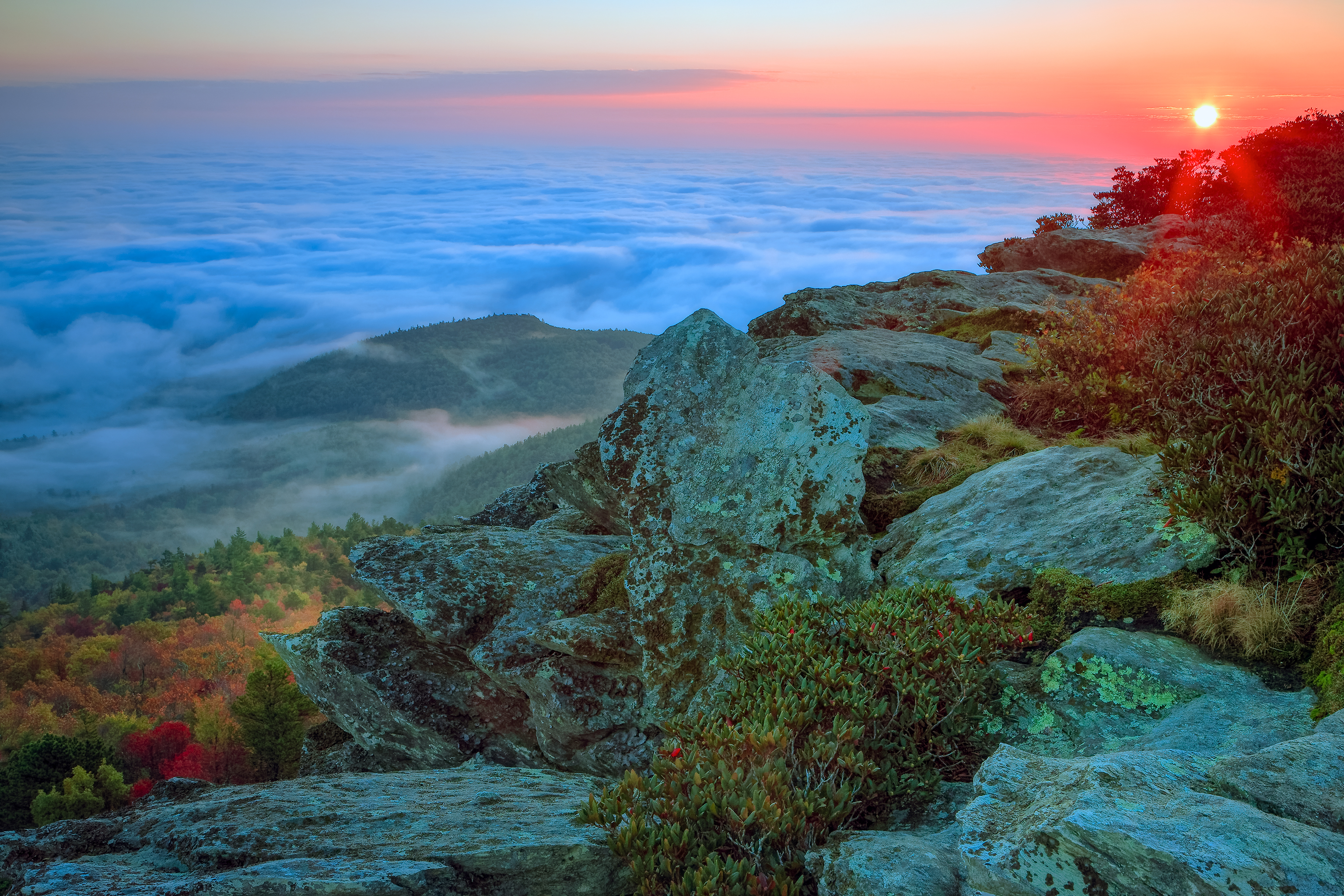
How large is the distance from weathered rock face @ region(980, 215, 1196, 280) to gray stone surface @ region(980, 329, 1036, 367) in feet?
51.5

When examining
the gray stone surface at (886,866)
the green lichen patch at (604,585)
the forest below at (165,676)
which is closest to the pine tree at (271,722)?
the forest below at (165,676)

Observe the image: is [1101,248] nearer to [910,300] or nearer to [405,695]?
[910,300]

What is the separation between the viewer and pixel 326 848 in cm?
534

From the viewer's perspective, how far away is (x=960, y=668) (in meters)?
6.48

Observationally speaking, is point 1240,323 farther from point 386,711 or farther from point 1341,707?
point 386,711

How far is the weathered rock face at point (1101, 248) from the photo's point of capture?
36094mm

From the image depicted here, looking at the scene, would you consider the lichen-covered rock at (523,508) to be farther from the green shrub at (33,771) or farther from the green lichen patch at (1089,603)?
the green shrub at (33,771)

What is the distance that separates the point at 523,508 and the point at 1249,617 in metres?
12.7

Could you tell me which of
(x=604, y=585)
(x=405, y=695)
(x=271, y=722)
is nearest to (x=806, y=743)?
(x=604, y=585)

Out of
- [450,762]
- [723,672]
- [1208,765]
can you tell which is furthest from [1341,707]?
[450,762]

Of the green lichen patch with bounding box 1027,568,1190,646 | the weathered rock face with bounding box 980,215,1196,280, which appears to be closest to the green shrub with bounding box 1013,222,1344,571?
the green lichen patch with bounding box 1027,568,1190,646

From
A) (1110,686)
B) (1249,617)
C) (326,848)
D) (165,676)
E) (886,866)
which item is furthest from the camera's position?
(165,676)

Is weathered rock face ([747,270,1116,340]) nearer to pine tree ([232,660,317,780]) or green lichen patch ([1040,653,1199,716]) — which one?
green lichen patch ([1040,653,1199,716])

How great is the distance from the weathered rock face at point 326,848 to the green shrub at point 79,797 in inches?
2322
